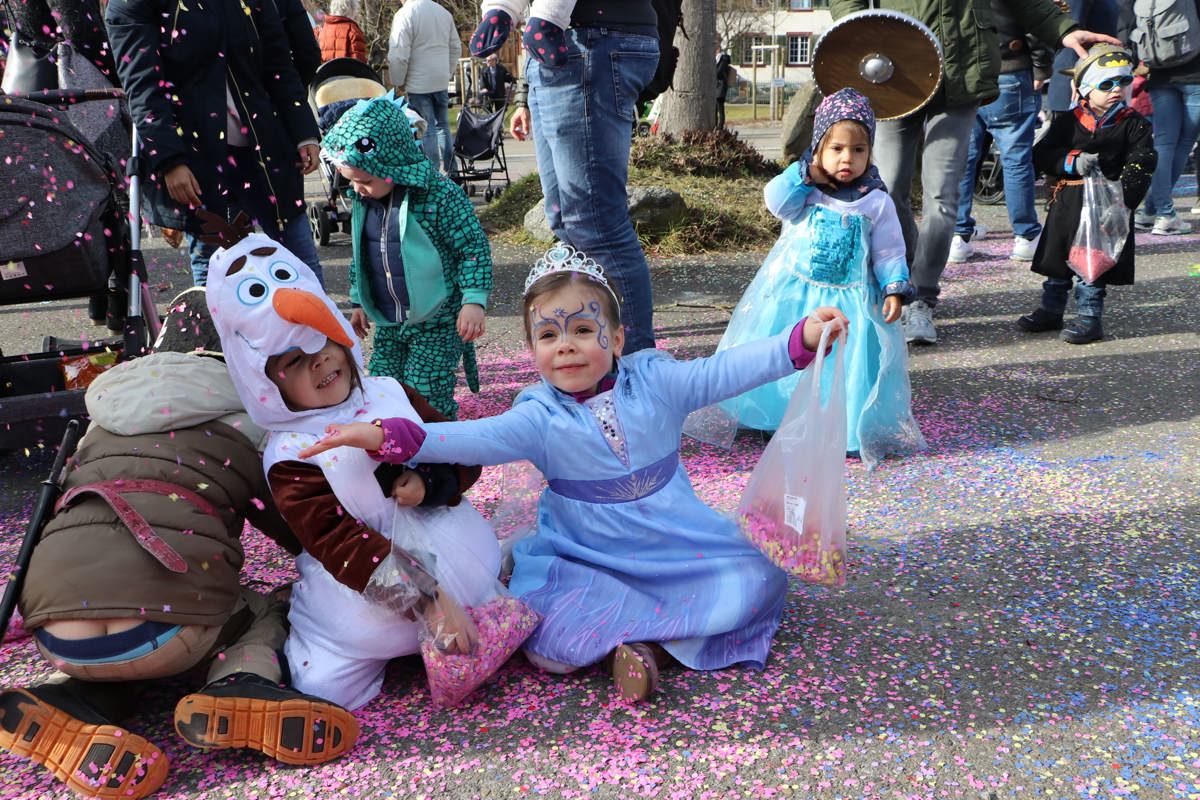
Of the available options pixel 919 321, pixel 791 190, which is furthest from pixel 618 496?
pixel 919 321

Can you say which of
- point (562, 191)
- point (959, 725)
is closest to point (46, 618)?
point (959, 725)

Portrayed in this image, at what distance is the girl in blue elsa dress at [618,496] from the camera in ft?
7.08

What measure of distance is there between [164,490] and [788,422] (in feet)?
4.60

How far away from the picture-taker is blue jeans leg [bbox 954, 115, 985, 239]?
6.67m

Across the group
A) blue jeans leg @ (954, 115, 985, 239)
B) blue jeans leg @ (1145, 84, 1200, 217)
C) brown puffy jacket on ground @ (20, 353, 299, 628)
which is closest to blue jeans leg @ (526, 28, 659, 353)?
brown puffy jacket on ground @ (20, 353, 299, 628)

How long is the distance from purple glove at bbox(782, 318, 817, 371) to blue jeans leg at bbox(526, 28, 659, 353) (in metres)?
1.35

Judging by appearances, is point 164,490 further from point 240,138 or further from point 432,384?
point 240,138

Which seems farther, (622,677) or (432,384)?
(432,384)

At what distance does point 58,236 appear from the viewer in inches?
118

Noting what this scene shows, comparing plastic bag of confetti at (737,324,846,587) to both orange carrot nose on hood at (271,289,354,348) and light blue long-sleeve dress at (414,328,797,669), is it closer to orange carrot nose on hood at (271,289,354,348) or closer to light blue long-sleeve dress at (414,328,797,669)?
light blue long-sleeve dress at (414,328,797,669)

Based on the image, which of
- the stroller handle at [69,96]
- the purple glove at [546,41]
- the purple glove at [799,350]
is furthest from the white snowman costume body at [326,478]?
the stroller handle at [69,96]

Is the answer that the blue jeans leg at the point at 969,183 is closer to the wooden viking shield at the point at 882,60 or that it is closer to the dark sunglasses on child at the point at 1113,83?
the dark sunglasses on child at the point at 1113,83

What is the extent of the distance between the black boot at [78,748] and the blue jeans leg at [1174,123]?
6990mm

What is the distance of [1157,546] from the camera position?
8.76 feet
